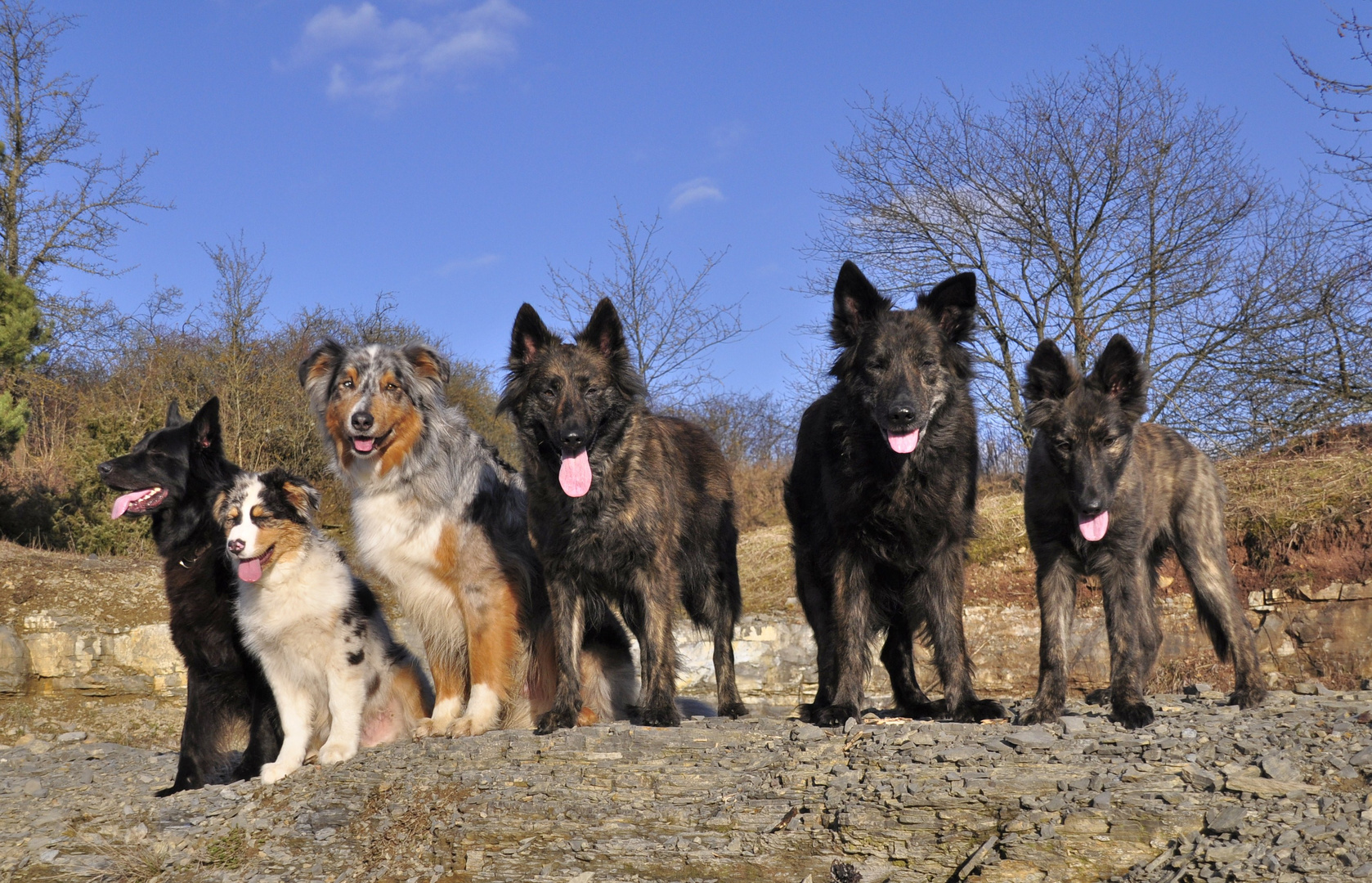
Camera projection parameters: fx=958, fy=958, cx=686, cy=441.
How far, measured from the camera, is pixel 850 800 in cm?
466

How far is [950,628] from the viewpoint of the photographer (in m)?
5.81

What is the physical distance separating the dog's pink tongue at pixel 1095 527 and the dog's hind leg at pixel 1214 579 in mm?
1172

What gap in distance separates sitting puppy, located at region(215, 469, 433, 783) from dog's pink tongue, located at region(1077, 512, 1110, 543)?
14.8 feet

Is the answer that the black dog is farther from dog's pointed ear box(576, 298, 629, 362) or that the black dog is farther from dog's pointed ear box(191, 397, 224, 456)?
dog's pointed ear box(576, 298, 629, 362)

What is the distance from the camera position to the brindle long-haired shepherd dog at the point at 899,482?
19.0ft

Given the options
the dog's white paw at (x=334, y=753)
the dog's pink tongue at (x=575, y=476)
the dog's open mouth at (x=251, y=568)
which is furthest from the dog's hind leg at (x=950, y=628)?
the dog's open mouth at (x=251, y=568)

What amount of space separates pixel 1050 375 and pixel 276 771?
531 centimetres

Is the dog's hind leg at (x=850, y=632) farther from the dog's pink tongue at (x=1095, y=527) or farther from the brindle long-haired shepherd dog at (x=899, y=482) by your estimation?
the dog's pink tongue at (x=1095, y=527)

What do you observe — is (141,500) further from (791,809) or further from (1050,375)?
(1050,375)

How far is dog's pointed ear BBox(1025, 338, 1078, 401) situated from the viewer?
5891 mm

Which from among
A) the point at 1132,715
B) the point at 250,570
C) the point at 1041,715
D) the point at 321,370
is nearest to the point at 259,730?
the point at 250,570

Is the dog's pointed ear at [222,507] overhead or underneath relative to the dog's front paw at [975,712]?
overhead

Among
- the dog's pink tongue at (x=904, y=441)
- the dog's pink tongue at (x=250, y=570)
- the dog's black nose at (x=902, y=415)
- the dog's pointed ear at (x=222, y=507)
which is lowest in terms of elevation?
the dog's pink tongue at (x=250, y=570)

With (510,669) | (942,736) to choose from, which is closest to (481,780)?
(510,669)
